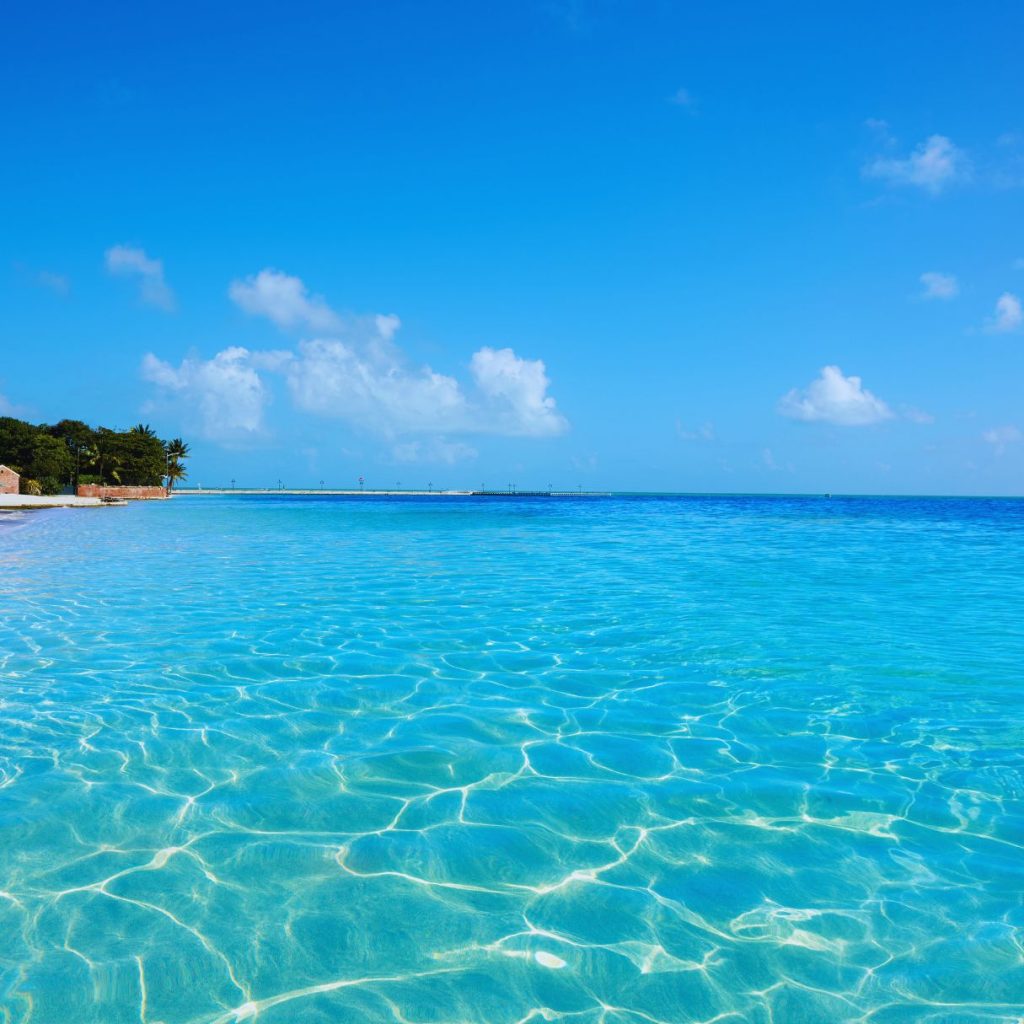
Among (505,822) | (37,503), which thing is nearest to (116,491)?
(37,503)

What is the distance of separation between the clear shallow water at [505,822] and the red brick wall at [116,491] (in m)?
76.3

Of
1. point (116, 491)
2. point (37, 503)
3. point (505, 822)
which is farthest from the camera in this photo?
point (116, 491)

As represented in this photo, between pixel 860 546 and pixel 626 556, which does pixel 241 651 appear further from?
pixel 860 546

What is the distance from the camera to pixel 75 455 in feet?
276

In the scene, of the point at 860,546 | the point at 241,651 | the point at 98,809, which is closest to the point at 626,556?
the point at 860,546

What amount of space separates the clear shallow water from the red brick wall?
76.3 m

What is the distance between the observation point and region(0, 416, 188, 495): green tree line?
72.7 metres

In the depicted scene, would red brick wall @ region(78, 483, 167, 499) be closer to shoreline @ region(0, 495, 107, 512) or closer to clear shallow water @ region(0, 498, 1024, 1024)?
shoreline @ region(0, 495, 107, 512)

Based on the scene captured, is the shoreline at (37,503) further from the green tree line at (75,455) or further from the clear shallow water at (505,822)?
the clear shallow water at (505,822)

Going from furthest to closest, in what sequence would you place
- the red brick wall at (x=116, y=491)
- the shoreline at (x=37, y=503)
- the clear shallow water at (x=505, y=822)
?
the red brick wall at (x=116, y=491), the shoreline at (x=37, y=503), the clear shallow water at (x=505, y=822)

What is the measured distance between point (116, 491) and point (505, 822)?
3532 inches

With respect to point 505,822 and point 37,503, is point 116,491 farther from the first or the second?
point 505,822

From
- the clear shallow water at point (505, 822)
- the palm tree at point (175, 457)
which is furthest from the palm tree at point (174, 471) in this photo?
the clear shallow water at point (505, 822)

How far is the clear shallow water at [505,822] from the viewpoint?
3344mm
